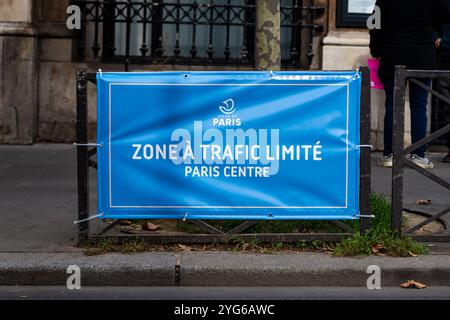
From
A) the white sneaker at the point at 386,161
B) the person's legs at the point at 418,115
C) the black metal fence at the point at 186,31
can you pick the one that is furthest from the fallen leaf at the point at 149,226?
the black metal fence at the point at 186,31

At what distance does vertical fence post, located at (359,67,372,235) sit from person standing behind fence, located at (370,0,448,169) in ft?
11.8

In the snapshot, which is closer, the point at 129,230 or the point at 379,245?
the point at 379,245

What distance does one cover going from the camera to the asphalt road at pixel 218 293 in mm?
5457

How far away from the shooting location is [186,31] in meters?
12.6

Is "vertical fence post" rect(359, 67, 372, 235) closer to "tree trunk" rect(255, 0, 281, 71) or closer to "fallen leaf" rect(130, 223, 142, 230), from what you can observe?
"tree trunk" rect(255, 0, 281, 71)

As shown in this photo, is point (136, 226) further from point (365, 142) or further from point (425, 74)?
point (425, 74)

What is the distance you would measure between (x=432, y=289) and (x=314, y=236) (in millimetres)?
994

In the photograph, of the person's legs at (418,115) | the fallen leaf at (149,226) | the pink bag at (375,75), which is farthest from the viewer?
the pink bag at (375,75)

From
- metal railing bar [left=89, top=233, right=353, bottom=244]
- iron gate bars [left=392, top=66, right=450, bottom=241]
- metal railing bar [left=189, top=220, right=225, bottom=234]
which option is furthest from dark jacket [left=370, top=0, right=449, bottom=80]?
metal railing bar [left=189, top=220, right=225, bottom=234]

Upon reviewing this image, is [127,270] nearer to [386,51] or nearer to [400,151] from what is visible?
[400,151]

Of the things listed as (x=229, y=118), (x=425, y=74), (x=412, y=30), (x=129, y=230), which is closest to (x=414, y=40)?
(x=412, y=30)

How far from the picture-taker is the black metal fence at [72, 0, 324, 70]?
12023mm

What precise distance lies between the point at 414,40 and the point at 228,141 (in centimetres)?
445

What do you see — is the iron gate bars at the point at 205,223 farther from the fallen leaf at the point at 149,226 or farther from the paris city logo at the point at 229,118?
the paris city logo at the point at 229,118
